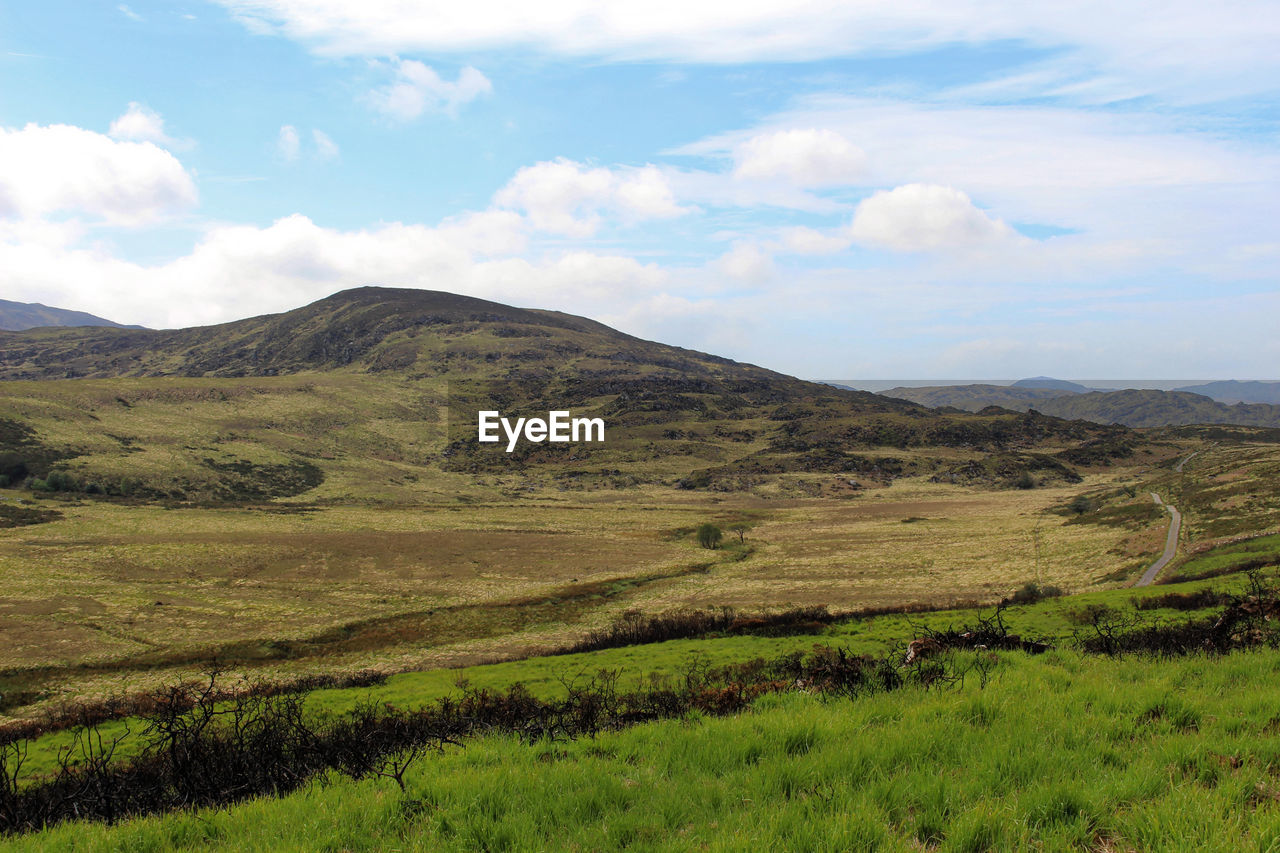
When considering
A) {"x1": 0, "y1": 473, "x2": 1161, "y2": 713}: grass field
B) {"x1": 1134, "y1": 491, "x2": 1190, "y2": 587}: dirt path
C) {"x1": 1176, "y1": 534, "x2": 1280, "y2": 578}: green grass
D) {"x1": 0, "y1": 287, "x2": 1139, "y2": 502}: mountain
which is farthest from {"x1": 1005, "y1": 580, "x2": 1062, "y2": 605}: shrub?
{"x1": 0, "y1": 287, "x2": 1139, "y2": 502}: mountain

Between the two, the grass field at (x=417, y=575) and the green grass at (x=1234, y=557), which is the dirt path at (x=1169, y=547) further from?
the green grass at (x=1234, y=557)

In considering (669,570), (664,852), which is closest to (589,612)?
(669,570)

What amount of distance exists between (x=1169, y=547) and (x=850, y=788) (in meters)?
44.4

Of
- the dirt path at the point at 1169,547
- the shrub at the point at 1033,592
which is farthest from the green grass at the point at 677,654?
the dirt path at the point at 1169,547

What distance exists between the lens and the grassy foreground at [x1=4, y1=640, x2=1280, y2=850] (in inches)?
165

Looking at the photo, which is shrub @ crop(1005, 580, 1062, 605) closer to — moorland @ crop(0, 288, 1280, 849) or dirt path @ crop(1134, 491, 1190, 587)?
moorland @ crop(0, 288, 1280, 849)

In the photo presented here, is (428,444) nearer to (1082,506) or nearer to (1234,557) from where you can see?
(1082,506)

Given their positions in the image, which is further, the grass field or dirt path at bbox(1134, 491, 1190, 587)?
dirt path at bbox(1134, 491, 1190, 587)

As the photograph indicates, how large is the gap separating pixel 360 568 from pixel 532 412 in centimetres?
12182

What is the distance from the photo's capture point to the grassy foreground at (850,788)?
419 cm

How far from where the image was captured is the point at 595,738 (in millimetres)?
7199

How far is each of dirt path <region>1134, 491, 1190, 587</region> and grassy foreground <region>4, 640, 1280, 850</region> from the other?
97.0ft

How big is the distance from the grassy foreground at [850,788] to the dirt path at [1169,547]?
97.0 feet

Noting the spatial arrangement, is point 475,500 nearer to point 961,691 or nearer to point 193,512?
point 193,512
